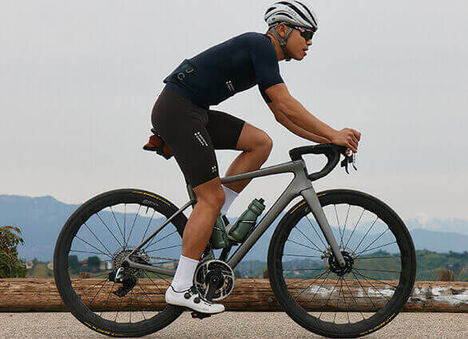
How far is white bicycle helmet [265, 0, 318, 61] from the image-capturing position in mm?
4125

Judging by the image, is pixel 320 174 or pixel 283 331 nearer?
pixel 320 174

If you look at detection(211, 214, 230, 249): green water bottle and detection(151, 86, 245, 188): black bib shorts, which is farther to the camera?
detection(211, 214, 230, 249): green water bottle

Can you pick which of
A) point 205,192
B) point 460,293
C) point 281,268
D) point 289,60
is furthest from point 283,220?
point 460,293

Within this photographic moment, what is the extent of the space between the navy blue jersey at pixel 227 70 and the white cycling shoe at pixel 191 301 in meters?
1.41

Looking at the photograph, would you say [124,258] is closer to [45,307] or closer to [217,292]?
[217,292]

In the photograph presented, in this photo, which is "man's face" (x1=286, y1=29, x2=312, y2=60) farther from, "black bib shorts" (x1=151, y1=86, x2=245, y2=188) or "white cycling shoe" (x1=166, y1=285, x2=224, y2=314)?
"white cycling shoe" (x1=166, y1=285, x2=224, y2=314)

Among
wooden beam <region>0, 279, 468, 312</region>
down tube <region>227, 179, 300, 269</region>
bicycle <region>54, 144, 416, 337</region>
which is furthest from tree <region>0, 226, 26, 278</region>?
down tube <region>227, 179, 300, 269</region>

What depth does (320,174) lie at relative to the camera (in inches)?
167

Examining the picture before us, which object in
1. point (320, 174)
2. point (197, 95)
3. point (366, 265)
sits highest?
point (197, 95)

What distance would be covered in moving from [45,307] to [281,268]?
8.91ft

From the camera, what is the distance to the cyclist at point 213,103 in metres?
3.99

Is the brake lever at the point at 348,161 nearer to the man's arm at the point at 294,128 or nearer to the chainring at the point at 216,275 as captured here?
the man's arm at the point at 294,128

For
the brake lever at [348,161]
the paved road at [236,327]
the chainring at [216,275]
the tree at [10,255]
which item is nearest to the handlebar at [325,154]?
the brake lever at [348,161]

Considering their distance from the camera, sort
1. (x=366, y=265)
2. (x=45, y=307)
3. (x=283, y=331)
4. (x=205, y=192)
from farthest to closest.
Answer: (x=45, y=307)
(x=283, y=331)
(x=366, y=265)
(x=205, y=192)
